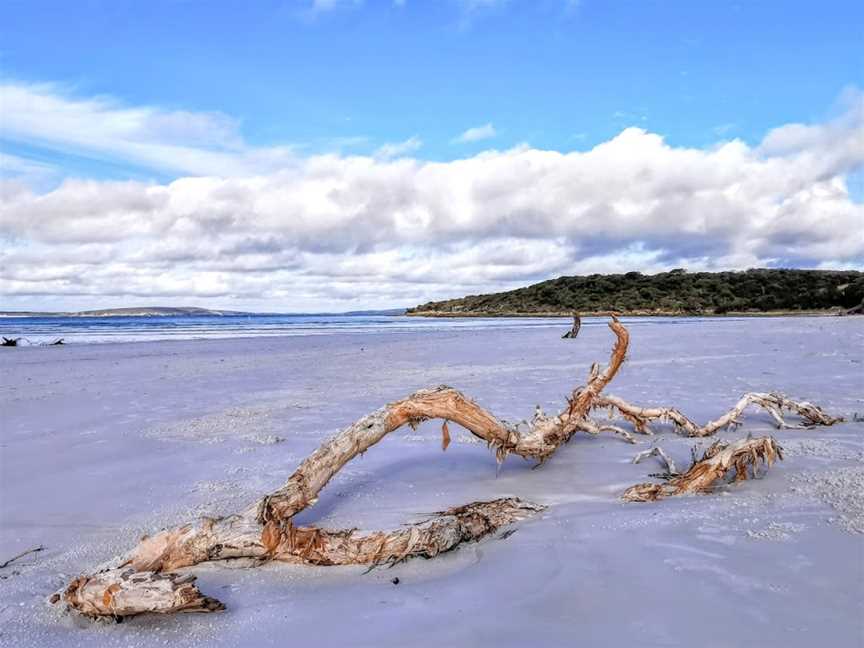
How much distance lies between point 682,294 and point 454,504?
71239mm

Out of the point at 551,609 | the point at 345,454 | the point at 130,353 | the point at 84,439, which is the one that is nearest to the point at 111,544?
the point at 345,454

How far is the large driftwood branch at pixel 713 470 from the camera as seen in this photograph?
446cm

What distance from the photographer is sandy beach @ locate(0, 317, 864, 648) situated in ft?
9.28

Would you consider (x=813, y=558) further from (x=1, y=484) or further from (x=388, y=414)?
(x=1, y=484)

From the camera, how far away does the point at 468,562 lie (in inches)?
139

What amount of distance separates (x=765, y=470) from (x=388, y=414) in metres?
3.06

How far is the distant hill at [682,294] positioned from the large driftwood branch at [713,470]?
57.0 metres

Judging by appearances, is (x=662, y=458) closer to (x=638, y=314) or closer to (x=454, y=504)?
(x=454, y=504)

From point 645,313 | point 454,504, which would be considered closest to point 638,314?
point 645,313

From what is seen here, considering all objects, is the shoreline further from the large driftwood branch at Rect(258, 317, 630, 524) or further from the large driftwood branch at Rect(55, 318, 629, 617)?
the large driftwood branch at Rect(55, 318, 629, 617)

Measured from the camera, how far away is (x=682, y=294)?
70.0 meters

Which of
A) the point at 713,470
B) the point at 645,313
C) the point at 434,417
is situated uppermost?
the point at 645,313

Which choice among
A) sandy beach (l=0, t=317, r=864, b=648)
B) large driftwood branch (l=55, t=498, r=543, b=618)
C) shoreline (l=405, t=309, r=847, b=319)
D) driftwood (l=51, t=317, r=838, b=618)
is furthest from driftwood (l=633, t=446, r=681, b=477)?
shoreline (l=405, t=309, r=847, b=319)

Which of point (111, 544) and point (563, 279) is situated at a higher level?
point (563, 279)
